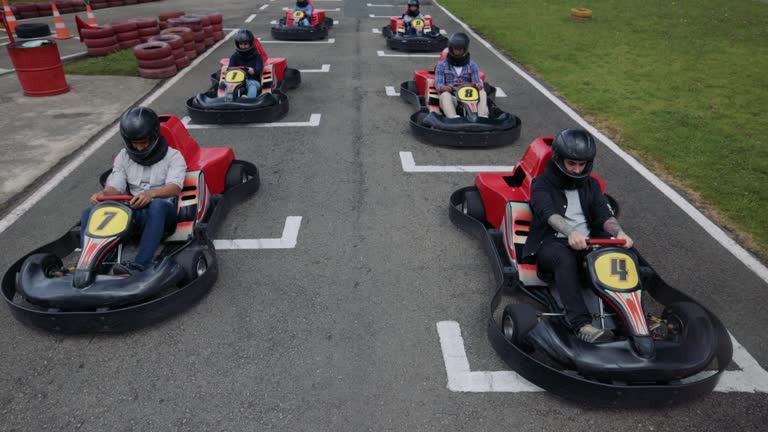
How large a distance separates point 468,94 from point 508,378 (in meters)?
4.75

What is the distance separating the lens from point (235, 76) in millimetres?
7824

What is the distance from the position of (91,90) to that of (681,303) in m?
10.3

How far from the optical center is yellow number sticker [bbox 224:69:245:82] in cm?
782

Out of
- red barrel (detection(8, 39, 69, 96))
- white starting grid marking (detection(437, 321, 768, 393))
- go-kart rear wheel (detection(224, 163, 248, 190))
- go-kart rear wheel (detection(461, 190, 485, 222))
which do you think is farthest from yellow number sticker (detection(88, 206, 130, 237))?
red barrel (detection(8, 39, 69, 96))

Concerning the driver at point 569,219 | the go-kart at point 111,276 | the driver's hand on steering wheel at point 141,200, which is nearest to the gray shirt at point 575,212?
the driver at point 569,219

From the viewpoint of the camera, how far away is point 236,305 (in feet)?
12.8

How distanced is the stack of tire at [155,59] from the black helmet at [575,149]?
9082 mm

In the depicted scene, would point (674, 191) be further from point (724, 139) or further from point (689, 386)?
point (689, 386)

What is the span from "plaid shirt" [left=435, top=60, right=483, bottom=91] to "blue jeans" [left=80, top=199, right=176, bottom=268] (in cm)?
476

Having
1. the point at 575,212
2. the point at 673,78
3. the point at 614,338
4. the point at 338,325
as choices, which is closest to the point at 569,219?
the point at 575,212

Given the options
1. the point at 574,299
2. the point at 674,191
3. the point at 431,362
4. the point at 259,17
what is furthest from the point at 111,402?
the point at 259,17

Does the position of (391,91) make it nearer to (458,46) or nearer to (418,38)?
(458,46)

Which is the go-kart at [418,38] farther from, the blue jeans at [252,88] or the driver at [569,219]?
the driver at [569,219]

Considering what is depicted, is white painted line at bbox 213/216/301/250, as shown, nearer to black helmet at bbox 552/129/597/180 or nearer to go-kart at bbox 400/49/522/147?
black helmet at bbox 552/129/597/180
